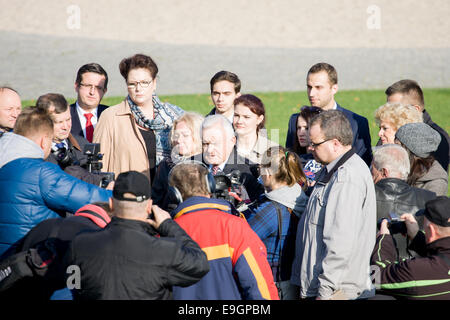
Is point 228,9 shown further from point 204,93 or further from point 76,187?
point 76,187

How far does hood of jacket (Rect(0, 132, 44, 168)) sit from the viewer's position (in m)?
4.23

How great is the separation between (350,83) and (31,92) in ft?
35.1

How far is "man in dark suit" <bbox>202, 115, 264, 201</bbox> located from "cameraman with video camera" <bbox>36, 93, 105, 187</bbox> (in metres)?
0.97

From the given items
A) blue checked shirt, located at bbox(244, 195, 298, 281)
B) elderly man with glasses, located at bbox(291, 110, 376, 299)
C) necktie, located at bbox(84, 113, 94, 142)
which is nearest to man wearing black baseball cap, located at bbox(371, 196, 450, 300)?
elderly man with glasses, located at bbox(291, 110, 376, 299)

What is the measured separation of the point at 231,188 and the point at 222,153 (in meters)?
0.41

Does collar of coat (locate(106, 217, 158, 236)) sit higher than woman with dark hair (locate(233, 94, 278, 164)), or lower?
lower

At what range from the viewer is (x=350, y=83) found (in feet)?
65.5

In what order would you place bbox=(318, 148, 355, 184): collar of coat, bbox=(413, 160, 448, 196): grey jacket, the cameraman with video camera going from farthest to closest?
bbox=(413, 160, 448, 196): grey jacket → the cameraman with video camera → bbox=(318, 148, 355, 184): collar of coat

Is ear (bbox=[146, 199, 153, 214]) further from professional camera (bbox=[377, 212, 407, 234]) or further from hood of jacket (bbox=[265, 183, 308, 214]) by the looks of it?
professional camera (bbox=[377, 212, 407, 234])

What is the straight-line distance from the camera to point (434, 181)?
5215 millimetres

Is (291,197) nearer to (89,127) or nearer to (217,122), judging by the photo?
(217,122)

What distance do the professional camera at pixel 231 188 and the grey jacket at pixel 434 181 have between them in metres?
1.66

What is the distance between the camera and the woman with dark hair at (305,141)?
562 centimetres
